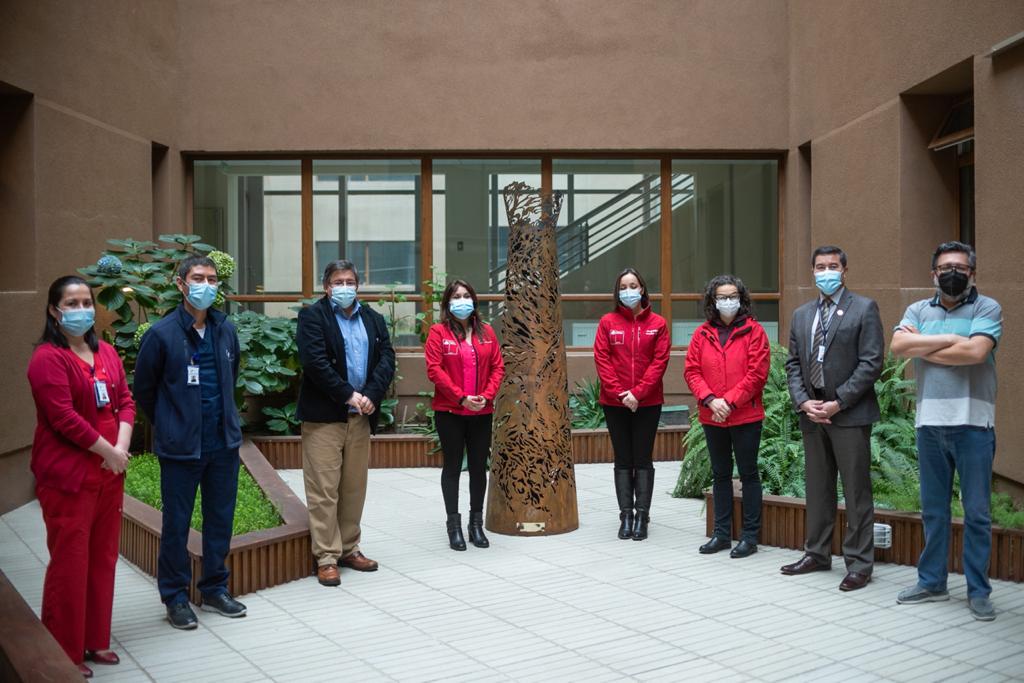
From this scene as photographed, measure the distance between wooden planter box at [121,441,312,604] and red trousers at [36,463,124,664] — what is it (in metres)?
0.89

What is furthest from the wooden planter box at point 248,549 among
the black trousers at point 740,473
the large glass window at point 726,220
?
the large glass window at point 726,220

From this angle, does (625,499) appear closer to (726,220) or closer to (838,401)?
(838,401)

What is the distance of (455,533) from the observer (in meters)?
6.95

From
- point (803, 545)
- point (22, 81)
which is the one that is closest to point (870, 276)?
point (803, 545)

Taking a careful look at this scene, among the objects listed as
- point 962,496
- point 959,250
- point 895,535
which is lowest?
point 895,535

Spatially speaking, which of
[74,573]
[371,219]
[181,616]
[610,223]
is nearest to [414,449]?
[371,219]

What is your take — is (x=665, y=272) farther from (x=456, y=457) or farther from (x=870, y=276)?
(x=456, y=457)

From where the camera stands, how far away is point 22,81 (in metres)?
8.45

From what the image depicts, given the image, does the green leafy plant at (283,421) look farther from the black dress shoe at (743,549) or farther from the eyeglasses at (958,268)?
the eyeglasses at (958,268)

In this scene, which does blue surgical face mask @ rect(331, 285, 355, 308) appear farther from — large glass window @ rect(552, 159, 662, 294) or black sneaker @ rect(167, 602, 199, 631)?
large glass window @ rect(552, 159, 662, 294)

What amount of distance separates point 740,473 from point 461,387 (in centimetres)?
181

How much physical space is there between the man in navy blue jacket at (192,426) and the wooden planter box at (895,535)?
10.6 feet

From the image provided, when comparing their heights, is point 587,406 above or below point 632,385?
below

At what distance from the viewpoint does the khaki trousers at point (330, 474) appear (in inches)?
243
